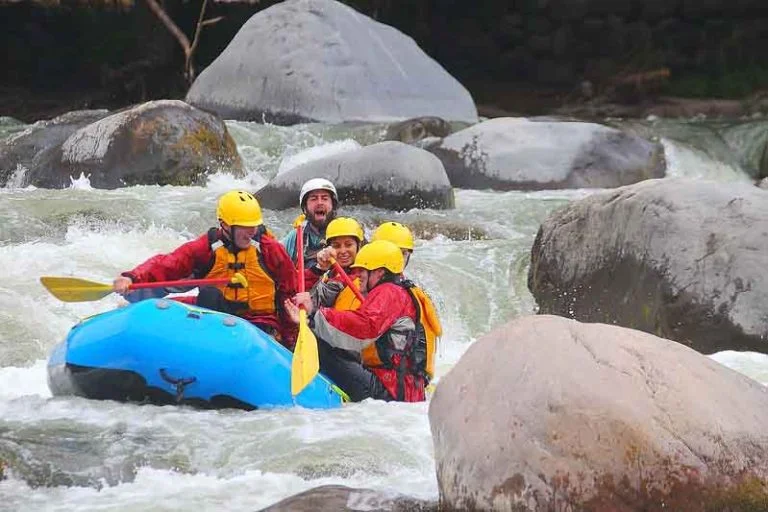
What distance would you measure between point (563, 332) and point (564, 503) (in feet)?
2.05

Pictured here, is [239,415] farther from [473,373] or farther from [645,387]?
[645,387]

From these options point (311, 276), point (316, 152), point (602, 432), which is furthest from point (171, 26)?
point (602, 432)

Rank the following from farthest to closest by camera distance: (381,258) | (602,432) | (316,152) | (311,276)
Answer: (316,152) < (311,276) < (381,258) < (602,432)

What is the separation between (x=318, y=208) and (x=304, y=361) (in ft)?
4.67

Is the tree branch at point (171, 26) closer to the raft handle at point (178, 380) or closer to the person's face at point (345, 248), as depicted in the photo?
the person's face at point (345, 248)

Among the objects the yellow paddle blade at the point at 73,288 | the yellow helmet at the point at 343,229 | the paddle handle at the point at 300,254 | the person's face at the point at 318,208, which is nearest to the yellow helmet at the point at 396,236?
the yellow helmet at the point at 343,229

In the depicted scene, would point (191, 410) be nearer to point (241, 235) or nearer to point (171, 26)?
point (241, 235)

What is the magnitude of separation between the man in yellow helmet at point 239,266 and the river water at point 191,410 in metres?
0.58

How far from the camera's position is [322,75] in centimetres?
1345

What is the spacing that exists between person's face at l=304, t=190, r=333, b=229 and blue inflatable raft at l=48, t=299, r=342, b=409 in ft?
3.60

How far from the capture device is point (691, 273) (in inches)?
260

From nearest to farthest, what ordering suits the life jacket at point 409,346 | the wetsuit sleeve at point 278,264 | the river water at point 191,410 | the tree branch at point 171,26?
the river water at point 191,410
the life jacket at point 409,346
the wetsuit sleeve at point 278,264
the tree branch at point 171,26

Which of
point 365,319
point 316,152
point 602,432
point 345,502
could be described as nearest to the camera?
point 602,432

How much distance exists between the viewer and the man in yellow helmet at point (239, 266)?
17.5ft
